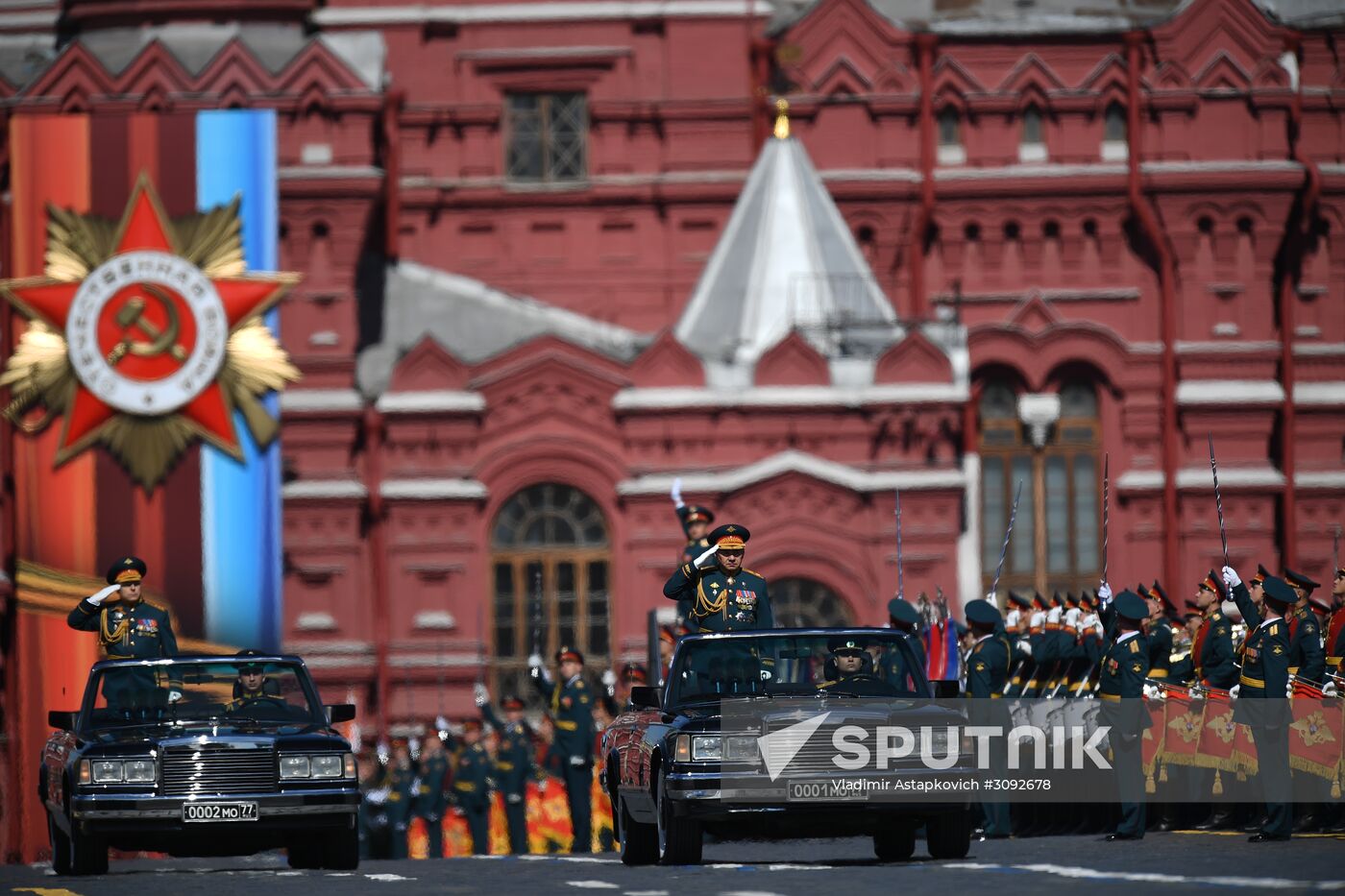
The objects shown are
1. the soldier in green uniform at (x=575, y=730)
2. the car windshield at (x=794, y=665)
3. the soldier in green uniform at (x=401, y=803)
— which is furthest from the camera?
the soldier in green uniform at (x=401, y=803)

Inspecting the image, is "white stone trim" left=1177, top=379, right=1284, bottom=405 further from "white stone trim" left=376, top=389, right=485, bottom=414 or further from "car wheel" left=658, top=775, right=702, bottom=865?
"car wheel" left=658, top=775, right=702, bottom=865

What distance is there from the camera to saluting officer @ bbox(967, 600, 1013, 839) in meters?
19.2

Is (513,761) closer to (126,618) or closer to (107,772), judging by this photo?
(126,618)

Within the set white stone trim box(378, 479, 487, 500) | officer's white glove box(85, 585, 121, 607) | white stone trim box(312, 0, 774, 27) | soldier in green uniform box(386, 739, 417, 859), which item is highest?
white stone trim box(312, 0, 774, 27)

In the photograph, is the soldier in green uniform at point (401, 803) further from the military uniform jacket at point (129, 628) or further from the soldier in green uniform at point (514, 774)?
the military uniform jacket at point (129, 628)

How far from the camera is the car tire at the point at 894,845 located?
51.9 feet

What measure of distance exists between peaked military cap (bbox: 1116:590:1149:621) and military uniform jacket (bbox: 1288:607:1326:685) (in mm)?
966

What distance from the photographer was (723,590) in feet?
57.0

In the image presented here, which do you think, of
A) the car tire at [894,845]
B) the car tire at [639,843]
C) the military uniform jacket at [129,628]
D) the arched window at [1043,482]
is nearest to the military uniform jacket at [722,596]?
the car tire at [639,843]

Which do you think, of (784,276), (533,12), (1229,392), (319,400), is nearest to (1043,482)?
(1229,392)

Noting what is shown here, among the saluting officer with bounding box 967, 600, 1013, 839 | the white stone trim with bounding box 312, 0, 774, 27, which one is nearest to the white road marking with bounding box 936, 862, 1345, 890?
the saluting officer with bounding box 967, 600, 1013, 839

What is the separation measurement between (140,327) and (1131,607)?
58.7 feet

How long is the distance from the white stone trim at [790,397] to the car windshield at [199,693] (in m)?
16.1

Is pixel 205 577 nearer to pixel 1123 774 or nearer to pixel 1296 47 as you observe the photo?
pixel 1296 47
